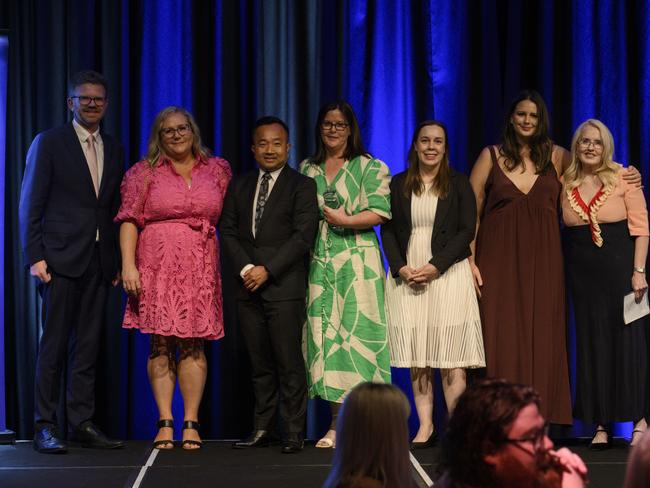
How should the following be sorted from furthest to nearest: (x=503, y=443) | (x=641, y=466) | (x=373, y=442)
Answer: (x=373, y=442) < (x=503, y=443) < (x=641, y=466)

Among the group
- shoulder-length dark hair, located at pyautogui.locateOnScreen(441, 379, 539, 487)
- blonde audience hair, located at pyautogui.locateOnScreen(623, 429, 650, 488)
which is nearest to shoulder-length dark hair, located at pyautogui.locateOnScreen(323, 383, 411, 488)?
shoulder-length dark hair, located at pyautogui.locateOnScreen(441, 379, 539, 487)

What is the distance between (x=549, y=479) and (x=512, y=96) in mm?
3781

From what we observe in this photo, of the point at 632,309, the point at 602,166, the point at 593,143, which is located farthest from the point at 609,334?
the point at 593,143

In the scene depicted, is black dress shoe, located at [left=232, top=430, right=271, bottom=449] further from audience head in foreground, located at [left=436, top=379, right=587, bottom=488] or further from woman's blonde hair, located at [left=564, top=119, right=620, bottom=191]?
audience head in foreground, located at [left=436, top=379, right=587, bottom=488]

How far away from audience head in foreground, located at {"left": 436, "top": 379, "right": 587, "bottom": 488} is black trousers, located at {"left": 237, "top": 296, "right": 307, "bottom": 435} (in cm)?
267

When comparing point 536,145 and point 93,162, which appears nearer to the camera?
point 93,162

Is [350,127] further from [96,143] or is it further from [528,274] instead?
[96,143]

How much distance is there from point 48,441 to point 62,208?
100 centimetres

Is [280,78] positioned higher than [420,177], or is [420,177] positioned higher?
[280,78]

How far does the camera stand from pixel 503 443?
82.5 inches

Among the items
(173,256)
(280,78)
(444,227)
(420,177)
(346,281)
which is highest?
(280,78)

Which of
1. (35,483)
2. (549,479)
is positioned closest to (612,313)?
(35,483)

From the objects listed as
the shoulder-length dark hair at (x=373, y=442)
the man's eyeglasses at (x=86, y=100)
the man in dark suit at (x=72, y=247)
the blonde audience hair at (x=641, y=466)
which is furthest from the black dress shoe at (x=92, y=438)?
the blonde audience hair at (x=641, y=466)

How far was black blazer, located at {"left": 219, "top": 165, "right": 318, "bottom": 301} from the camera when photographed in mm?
4758
